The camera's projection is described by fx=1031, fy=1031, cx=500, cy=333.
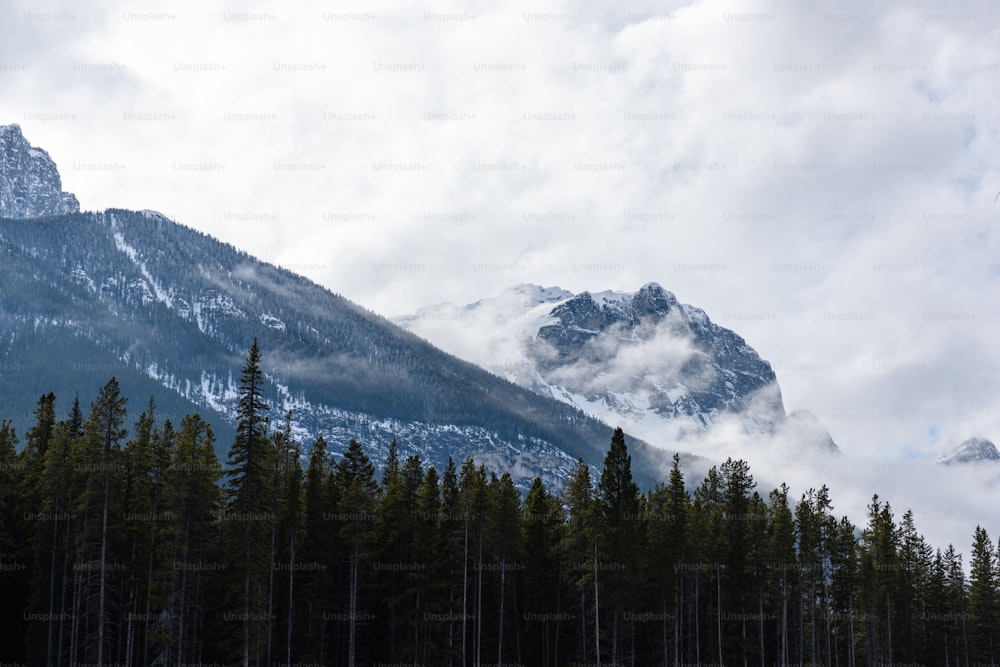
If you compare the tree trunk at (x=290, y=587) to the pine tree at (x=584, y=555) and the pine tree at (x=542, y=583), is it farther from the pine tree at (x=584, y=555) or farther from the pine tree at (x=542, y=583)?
the pine tree at (x=584, y=555)

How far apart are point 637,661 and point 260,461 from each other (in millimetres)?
40456

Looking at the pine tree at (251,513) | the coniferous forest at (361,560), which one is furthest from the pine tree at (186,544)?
the pine tree at (251,513)

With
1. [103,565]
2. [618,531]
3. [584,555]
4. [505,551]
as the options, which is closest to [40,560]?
[103,565]

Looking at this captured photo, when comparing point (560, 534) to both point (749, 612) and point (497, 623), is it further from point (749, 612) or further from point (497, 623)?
point (749, 612)

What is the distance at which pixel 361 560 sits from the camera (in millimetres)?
71000

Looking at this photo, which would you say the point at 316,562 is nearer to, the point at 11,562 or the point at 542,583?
the point at 542,583

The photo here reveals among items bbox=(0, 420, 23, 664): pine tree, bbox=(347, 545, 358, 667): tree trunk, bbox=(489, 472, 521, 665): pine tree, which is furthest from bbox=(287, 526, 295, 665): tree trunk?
bbox=(0, 420, 23, 664): pine tree

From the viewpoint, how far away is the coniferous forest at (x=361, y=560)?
199 feet

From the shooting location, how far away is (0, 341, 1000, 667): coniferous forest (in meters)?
60.6

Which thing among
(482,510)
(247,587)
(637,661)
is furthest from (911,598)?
(247,587)

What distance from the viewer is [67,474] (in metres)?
65.4

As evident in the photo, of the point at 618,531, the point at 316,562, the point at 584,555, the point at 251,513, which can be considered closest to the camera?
the point at 251,513

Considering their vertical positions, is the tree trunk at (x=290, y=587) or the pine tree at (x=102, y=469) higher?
the pine tree at (x=102, y=469)

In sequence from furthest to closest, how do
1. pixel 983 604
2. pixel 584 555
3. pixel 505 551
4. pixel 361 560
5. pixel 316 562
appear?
pixel 983 604, pixel 505 551, pixel 361 560, pixel 316 562, pixel 584 555
